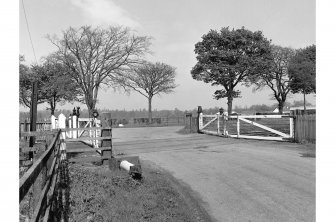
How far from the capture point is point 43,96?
4228cm

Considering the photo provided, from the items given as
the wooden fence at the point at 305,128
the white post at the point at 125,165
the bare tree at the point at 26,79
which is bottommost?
the white post at the point at 125,165

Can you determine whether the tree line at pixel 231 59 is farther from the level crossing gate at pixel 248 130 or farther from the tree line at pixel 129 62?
the level crossing gate at pixel 248 130

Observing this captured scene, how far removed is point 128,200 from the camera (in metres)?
5.08

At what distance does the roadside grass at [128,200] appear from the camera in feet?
14.6

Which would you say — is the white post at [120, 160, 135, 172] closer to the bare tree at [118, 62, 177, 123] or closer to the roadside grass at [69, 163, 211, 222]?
the roadside grass at [69, 163, 211, 222]

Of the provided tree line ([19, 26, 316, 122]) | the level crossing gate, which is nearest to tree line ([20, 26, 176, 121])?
tree line ([19, 26, 316, 122])

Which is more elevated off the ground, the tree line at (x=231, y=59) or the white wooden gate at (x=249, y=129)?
the tree line at (x=231, y=59)

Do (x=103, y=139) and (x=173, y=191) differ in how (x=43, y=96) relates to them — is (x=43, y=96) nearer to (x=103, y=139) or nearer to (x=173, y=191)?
(x=103, y=139)

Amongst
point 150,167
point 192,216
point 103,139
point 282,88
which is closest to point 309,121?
point 150,167

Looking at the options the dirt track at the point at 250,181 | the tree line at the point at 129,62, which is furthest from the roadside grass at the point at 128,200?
the tree line at the point at 129,62

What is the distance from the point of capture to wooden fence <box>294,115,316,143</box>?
12746 mm

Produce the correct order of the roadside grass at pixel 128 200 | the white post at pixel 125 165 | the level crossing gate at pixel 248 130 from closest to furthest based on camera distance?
the roadside grass at pixel 128 200 → the white post at pixel 125 165 → the level crossing gate at pixel 248 130

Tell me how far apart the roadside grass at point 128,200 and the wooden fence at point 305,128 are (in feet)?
28.8

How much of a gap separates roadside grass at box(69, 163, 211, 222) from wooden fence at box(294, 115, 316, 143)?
878cm
